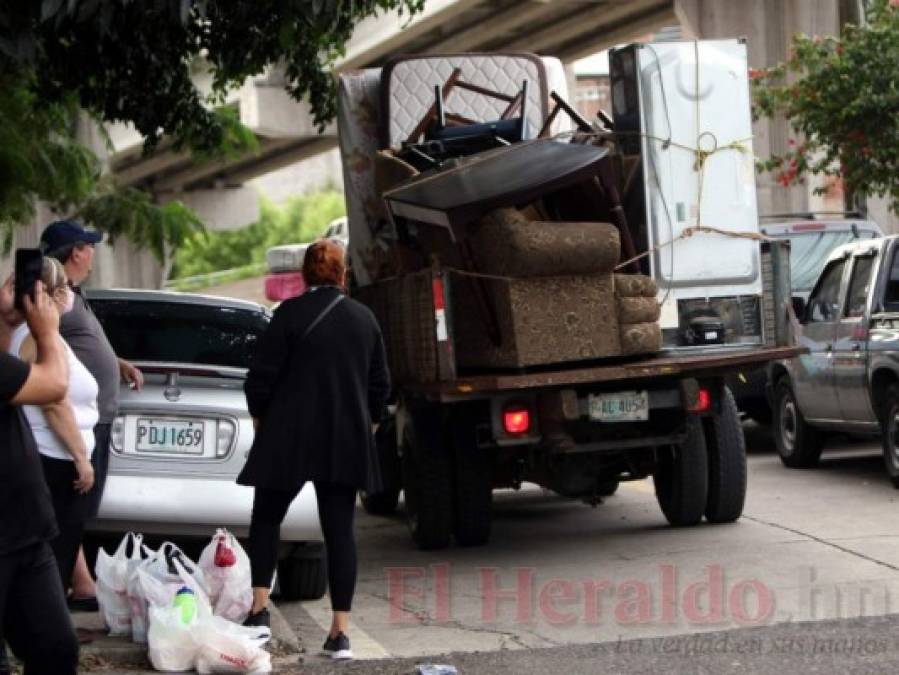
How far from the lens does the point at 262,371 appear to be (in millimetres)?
7688

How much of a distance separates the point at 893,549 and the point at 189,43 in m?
5.72

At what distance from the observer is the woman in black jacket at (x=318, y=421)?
756 centimetres

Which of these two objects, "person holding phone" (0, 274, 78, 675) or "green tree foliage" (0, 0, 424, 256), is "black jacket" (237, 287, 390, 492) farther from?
"person holding phone" (0, 274, 78, 675)

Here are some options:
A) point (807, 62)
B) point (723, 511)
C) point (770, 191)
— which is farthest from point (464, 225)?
point (770, 191)

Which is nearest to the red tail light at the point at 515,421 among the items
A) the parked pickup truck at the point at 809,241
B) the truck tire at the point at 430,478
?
the truck tire at the point at 430,478

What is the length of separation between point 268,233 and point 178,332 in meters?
102

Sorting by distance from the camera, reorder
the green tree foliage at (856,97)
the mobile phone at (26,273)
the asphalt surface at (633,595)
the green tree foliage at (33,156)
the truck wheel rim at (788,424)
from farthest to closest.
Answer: the green tree foliage at (856,97)
the truck wheel rim at (788,424)
the green tree foliage at (33,156)
the asphalt surface at (633,595)
the mobile phone at (26,273)

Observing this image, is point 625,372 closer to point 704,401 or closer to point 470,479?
point 704,401

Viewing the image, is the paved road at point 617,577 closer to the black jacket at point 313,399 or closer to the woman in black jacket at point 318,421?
the woman in black jacket at point 318,421

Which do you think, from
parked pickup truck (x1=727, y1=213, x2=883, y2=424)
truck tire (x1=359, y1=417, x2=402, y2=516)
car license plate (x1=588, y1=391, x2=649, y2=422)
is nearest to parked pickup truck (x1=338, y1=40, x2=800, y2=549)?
car license plate (x1=588, y1=391, x2=649, y2=422)

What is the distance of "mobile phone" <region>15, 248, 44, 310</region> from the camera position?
545 centimetres

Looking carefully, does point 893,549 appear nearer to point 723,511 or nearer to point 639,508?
point 723,511

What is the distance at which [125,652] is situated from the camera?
7.34 metres

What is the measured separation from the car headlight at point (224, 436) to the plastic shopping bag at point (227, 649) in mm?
1550
